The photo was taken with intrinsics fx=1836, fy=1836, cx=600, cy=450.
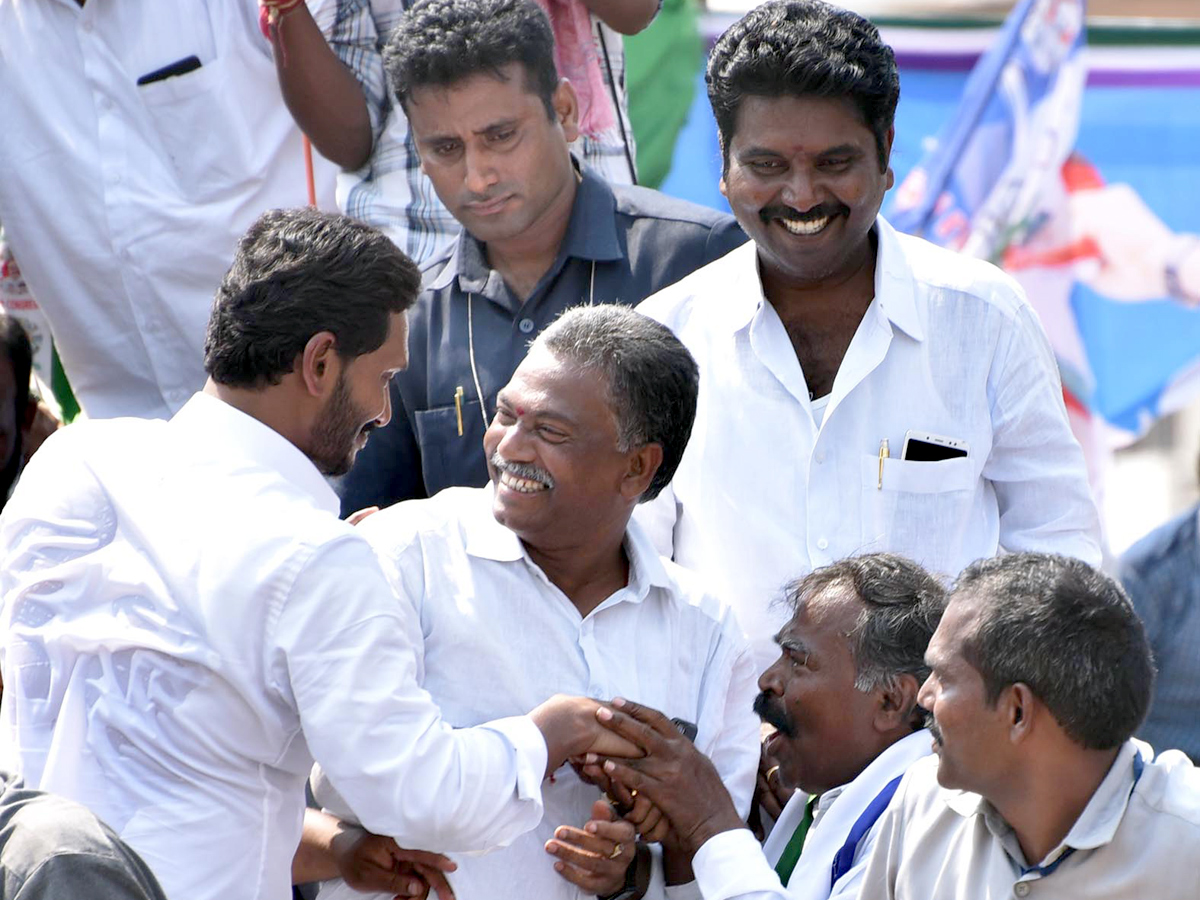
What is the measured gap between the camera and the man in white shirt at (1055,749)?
2.77m

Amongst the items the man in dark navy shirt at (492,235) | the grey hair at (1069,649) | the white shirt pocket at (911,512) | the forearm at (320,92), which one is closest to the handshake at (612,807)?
the grey hair at (1069,649)

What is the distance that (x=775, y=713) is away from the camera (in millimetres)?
3475

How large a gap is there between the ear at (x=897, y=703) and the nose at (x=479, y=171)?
1.58 meters

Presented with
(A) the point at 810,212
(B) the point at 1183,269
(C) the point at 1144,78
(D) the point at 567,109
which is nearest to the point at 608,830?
(A) the point at 810,212

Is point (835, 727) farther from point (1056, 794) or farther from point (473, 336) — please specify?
point (473, 336)

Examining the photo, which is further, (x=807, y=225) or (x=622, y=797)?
(x=807, y=225)

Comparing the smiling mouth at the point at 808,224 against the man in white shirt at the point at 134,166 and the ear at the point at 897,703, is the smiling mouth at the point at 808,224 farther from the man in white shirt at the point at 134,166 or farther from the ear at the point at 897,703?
the man in white shirt at the point at 134,166

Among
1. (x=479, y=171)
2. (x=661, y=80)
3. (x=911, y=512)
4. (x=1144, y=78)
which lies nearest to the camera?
(x=911, y=512)

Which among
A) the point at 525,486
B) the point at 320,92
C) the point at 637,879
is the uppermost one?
the point at 320,92

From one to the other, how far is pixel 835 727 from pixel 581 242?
4.66 ft

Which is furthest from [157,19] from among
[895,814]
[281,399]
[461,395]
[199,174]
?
[895,814]

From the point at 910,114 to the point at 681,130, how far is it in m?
1.17

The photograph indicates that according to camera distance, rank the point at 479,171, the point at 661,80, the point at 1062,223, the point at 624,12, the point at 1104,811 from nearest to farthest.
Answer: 1. the point at 1104,811
2. the point at 479,171
3. the point at 624,12
4. the point at 661,80
5. the point at 1062,223

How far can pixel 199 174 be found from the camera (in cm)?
508
